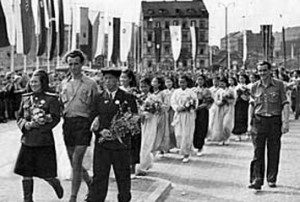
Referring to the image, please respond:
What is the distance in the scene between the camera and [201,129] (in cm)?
1544

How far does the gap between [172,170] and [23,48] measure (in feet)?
46.0

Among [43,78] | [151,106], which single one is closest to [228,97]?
[151,106]

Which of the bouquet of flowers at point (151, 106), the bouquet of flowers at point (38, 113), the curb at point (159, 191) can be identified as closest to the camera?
the bouquet of flowers at point (38, 113)

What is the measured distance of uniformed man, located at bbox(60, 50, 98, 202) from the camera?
8.34m

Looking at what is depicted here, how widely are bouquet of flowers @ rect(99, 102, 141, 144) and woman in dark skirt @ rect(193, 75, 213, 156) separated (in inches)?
290

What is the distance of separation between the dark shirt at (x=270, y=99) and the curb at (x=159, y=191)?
5.80ft

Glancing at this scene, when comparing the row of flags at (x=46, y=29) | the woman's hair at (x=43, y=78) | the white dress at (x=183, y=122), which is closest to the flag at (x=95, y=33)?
the row of flags at (x=46, y=29)

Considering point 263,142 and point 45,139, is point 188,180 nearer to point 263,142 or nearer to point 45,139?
point 263,142

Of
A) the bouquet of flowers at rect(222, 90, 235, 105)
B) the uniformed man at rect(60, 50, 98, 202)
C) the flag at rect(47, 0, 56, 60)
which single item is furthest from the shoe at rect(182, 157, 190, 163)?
the flag at rect(47, 0, 56, 60)

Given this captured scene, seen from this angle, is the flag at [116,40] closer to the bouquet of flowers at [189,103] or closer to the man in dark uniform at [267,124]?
the bouquet of flowers at [189,103]

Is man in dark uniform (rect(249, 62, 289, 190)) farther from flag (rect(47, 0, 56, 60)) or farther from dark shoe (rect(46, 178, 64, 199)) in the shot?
flag (rect(47, 0, 56, 60))

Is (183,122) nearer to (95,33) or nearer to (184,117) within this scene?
(184,117)

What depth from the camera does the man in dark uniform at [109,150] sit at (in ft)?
25.7

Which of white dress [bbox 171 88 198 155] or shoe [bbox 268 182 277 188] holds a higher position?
white dress [bbox 171 88 198 155]
